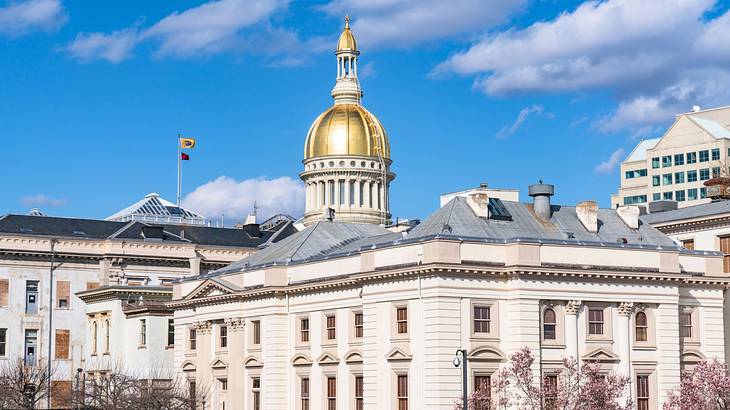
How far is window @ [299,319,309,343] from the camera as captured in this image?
87438 mm

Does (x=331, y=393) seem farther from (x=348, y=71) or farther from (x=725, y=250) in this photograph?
(x=348, y=71)

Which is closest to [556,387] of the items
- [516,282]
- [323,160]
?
[516,282]

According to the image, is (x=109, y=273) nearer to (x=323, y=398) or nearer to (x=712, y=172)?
(x=323, y=398)

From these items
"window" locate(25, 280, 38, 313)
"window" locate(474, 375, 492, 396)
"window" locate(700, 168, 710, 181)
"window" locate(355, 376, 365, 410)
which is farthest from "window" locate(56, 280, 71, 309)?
"window" locate(700, 168, 710, 181)

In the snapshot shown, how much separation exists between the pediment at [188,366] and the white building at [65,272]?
14979 millimetres

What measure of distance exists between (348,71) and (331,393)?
63138mm

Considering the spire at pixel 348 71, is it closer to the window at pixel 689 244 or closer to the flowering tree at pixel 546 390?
the window at pixel 689 244

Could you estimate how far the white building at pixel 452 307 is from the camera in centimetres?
7550

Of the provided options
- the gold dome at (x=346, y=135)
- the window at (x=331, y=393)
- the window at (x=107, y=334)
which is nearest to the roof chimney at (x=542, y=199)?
the window at (x=331, y=393)

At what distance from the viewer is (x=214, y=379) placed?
308 feet

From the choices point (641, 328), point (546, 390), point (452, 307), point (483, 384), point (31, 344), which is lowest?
point (546, 390)

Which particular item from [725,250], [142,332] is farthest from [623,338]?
[142,332]

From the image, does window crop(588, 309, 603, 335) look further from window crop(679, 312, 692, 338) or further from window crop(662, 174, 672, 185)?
window crop(662, 174, 672, 185)

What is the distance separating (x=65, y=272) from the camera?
119 meters
